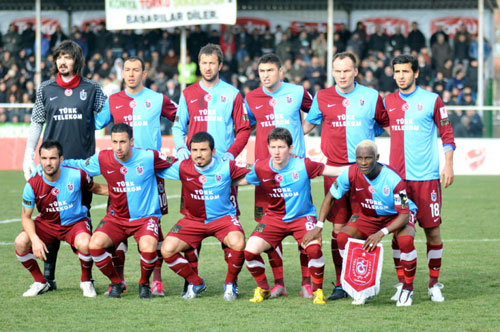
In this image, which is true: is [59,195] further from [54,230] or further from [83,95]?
[83,95]

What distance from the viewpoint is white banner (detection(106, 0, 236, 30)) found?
19578mm

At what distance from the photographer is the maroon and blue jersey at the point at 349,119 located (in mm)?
6902

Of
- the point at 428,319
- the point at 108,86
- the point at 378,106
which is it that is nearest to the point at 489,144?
the point at 108,86

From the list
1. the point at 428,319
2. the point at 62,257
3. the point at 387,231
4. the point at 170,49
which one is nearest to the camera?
the point at 428,319

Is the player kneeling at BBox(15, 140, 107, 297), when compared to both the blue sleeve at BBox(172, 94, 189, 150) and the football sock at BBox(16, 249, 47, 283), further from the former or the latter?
the blue sleeve at BBox(172, 94, 189, 150)

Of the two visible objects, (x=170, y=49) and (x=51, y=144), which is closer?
(x=51, y=144)

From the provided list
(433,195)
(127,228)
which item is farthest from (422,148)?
(127,228)

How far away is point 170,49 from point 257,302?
16.5m

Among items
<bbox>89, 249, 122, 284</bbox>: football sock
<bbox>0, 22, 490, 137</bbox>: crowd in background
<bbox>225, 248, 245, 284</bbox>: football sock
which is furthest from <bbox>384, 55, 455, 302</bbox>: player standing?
<bbox>0, 22, 490, 137</bbox>: crowd in background

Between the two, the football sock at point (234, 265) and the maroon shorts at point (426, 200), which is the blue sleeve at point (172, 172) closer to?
the football sock at point (234, 265)

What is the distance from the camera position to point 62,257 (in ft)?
28.3

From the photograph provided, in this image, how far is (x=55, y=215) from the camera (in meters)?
6.84

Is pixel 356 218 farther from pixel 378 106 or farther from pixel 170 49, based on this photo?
pixel 170 49

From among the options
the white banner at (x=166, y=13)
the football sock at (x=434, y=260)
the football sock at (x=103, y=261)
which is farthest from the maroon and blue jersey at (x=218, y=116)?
the white banner at (x=166, y=13)
